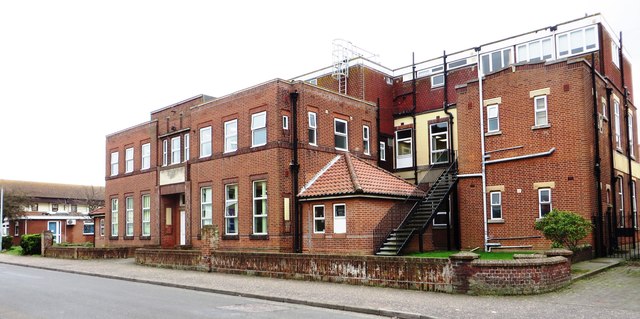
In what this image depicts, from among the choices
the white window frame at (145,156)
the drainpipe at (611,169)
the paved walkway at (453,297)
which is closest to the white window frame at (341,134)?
the paved walkway at (453,297)

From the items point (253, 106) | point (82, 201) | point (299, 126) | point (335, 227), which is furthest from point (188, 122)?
point (82, 201)

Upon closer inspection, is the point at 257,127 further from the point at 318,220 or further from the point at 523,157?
the point at 523,157

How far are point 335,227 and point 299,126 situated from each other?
482 cm

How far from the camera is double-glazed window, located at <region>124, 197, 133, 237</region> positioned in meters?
34.0

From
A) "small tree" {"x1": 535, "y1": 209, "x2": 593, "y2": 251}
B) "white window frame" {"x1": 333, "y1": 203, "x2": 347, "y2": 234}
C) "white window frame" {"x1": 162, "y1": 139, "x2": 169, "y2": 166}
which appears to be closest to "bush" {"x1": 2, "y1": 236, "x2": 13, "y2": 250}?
"white window frame" {"x1": 162, "y1": 139, "x2": 169, "y2": 166}

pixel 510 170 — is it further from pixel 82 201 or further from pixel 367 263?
pixel 82 201

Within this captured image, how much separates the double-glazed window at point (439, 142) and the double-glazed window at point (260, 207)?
29.9ft

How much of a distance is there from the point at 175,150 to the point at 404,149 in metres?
12.1

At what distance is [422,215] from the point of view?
23141 mm

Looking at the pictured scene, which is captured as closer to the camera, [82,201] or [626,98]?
[626,98]

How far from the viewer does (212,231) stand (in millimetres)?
22156

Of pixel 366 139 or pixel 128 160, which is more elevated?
pixel 366 139

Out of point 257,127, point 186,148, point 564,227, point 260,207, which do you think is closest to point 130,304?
point 260,207

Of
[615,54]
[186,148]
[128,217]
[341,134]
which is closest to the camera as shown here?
[615,54]
